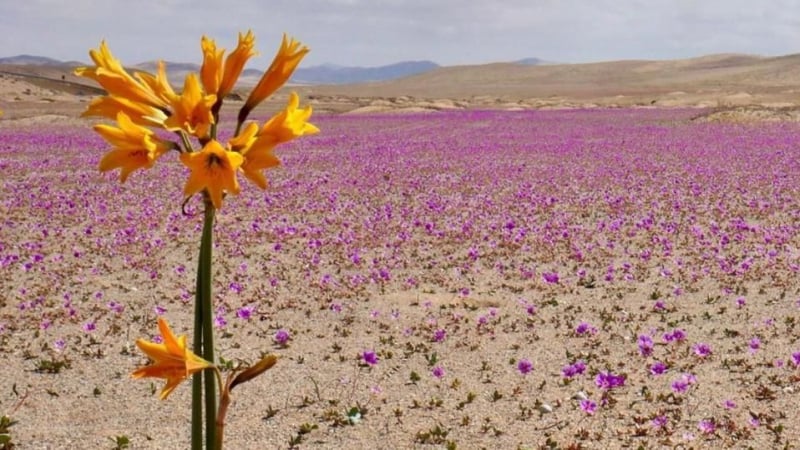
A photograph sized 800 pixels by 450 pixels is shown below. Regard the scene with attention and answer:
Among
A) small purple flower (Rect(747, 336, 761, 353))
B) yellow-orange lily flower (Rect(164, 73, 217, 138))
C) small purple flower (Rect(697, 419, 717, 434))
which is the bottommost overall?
small purple flower (Rect(697, 419, 717, 434))

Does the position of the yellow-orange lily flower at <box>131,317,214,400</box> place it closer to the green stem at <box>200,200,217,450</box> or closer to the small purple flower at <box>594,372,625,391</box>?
the green stem at <box>200,200,217,450</box>

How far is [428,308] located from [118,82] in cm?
780

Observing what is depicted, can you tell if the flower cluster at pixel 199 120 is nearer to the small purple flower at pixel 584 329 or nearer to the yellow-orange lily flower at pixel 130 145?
the yellow-orange lily flower at pixel 130 145

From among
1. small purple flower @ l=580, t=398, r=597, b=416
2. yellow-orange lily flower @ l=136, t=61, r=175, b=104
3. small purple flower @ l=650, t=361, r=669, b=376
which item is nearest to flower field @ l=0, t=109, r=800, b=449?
small purple flower @ l=580, t=398, r=597, b=416

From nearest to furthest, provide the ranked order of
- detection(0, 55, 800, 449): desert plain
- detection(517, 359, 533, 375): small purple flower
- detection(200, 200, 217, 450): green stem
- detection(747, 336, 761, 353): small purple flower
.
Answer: detection(200, 200, 217, 450): green stem → detection(0, 55, 800, 449): desert plain → detection(517, 359, 533, 375): small purple flower → detection(747, 336, 761, 353): small purple flower

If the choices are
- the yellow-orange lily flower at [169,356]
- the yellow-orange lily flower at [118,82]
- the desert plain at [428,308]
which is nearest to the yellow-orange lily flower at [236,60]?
the yellow-orange lily flower at [118,82]

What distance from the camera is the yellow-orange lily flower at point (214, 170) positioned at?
174 cm

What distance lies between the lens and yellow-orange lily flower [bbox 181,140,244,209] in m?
1.74

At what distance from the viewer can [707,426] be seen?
5773mm

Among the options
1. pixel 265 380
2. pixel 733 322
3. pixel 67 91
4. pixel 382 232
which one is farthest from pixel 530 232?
pixel 67 91

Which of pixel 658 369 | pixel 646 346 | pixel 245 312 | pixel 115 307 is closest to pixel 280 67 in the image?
pixel 658 369

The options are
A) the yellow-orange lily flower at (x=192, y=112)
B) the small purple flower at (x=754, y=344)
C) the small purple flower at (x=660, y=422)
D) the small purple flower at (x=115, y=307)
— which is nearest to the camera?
the yellow-orange lily flower at (x=192, y=112)

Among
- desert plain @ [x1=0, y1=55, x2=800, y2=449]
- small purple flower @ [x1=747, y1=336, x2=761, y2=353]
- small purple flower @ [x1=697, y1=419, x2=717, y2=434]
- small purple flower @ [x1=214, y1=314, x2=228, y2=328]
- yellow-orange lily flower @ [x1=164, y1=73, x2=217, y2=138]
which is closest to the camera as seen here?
yellow-orange lily flower @ [x1=164, y1=73, x2=217, y2=138]

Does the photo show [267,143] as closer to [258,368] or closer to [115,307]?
[258,368]
